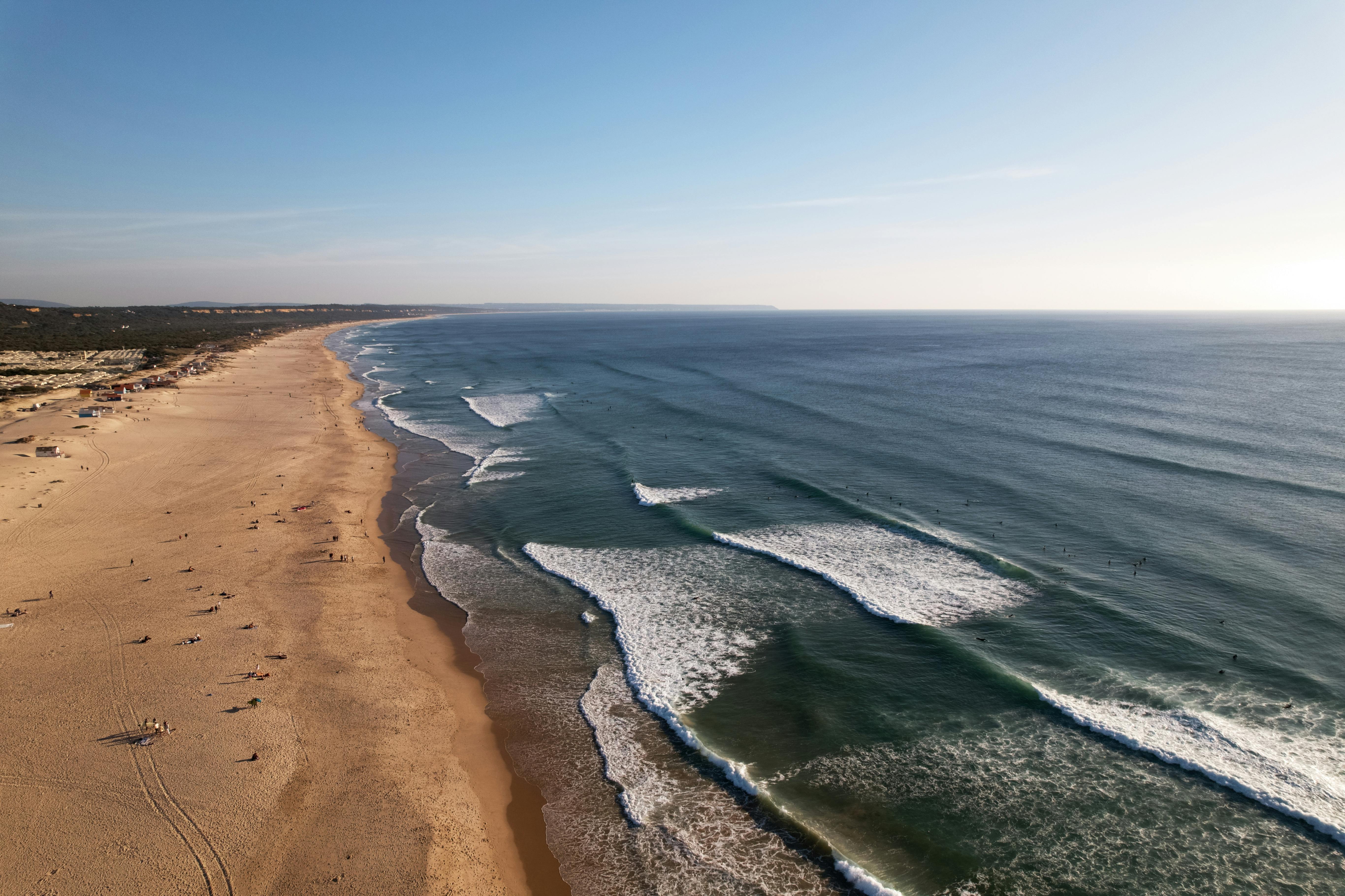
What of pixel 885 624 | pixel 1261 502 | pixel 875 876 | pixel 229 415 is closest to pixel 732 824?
pixel 875 876

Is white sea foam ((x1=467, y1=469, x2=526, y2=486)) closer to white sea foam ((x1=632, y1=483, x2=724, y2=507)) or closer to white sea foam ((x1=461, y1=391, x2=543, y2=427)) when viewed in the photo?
white sea foam ((x1=632, y1=483, x2=724, y2=507))

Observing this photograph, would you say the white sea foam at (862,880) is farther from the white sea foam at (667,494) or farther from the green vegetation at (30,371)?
the green vegetation at (30,371)

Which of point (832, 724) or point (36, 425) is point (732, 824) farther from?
point (36, 425)

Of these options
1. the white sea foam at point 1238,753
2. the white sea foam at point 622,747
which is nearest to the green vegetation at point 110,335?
the white sea foam at point 622,747

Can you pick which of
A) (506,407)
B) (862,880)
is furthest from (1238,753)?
(506,407)

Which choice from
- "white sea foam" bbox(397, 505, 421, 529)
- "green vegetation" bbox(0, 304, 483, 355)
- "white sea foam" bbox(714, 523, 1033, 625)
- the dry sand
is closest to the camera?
the dry sand

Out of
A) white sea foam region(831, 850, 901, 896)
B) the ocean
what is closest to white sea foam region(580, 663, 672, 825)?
the ocean
